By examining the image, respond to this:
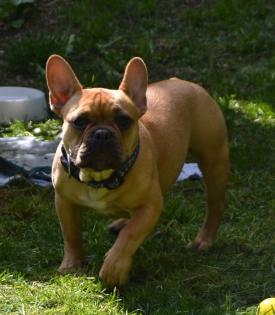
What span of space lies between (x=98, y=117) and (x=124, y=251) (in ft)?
2.16

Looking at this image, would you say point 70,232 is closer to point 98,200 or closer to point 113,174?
point 98,200

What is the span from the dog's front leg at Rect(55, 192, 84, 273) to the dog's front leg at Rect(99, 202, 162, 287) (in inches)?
15.6

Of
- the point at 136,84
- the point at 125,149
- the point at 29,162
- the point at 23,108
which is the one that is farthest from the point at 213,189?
the point at 23,108

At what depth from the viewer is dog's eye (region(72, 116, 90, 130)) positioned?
14.7 ft

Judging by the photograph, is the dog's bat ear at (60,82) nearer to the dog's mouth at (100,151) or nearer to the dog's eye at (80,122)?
the dog's eye at (80,122)

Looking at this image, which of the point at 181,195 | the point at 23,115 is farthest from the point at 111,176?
the point at 23,115

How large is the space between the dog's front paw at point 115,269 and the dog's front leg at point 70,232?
0.40 meters

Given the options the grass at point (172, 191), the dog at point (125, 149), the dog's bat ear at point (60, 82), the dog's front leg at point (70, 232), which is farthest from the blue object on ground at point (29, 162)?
the dog's bat ear at point (60, 82)

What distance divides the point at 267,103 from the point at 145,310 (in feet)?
13.4

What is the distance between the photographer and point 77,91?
15.5 ft

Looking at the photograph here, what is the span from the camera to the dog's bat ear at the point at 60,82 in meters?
4.74

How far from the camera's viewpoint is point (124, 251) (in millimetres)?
4465

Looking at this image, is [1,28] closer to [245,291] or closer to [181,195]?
[181,195]

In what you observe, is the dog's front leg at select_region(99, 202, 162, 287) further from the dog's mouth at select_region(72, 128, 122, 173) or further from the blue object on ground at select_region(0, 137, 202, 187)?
the blue object on ground at select_region(0, 137, 202, 187)
